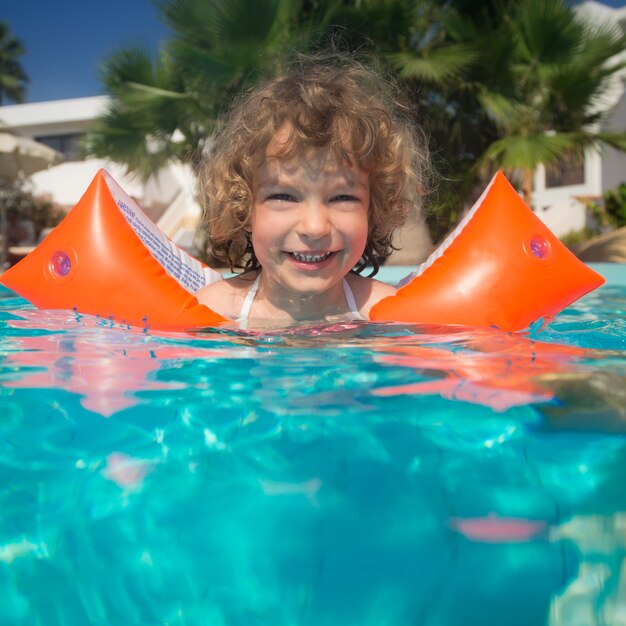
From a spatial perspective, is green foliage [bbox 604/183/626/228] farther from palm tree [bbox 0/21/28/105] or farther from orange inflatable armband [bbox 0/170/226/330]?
palm tree [bbox 0/21/28/105]

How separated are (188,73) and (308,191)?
704cm

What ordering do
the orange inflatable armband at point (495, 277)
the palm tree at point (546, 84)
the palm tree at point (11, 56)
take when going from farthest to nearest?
the palm tree at point (11, 56), the palm tree at point (546, 84), the orange inflatable armband at point (495, 277)

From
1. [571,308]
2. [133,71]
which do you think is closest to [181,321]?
[571,308]

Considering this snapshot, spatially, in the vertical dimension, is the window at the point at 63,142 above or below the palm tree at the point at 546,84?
above

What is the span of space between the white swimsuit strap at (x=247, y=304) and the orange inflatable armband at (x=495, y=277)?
49 centimetres

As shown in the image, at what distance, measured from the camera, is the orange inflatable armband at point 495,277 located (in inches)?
103

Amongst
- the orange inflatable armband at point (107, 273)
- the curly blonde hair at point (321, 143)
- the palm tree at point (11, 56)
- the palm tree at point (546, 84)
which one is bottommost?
the orange inflatable armband at point (107, 273)

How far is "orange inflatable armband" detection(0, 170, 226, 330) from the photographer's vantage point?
8.71 feet

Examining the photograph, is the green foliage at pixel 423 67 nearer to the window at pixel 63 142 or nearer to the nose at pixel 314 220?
the nose at pixel 314 220

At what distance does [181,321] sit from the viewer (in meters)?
2.58

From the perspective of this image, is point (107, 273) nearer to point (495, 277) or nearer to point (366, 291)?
point (366, 291)

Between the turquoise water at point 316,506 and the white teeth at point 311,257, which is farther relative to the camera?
the white teeth at point 311,257

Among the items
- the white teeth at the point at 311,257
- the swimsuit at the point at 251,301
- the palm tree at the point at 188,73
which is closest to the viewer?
the white teeth at the point at 311,257

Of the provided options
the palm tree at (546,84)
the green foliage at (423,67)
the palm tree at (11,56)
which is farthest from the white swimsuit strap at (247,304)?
the palm tree at (11,56)
